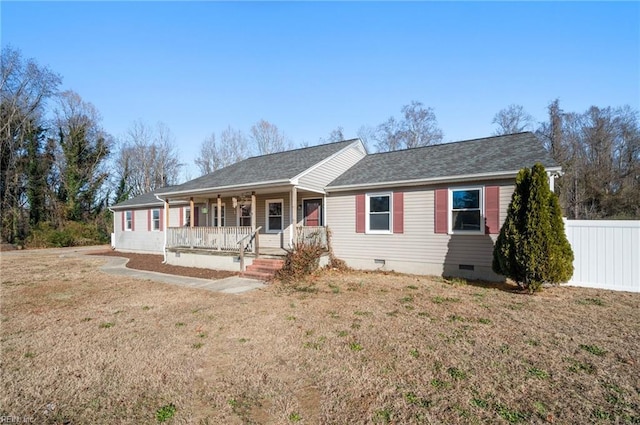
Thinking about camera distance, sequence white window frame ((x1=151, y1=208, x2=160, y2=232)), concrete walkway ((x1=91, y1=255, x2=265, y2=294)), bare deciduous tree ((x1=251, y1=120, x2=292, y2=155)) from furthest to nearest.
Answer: bare deciduous tree ((x1=251, y1=120, x2=292, y2=155))
white window frame ((x1=151, y1=208, x2=160, y2=232))
concrete walkway ((x1=91, y1=255, x2=265, y2=294))

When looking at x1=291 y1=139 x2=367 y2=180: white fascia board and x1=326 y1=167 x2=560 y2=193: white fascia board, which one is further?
x1=291 y1=139 x2=367 y2=180: white fascia board

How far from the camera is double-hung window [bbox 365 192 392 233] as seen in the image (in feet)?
35.9

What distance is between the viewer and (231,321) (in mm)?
5613

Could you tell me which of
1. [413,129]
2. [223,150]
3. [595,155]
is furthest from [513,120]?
[223,150]

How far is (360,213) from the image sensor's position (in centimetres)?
1136

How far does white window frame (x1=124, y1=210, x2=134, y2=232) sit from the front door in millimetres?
13857

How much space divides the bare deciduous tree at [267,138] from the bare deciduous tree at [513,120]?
69.2ft

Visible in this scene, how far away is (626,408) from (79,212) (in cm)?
3428

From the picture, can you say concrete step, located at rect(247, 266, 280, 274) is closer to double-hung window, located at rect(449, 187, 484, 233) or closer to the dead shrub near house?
the dead shrub near house

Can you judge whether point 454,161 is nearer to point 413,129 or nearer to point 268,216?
point 268,216

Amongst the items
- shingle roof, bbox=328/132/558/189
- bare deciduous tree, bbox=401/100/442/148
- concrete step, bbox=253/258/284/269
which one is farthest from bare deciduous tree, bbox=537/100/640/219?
concrete step, bbox=253/258/284/269

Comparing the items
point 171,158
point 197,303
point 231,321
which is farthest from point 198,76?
point 171,158

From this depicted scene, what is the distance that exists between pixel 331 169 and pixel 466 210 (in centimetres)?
557

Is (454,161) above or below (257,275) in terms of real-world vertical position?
above
